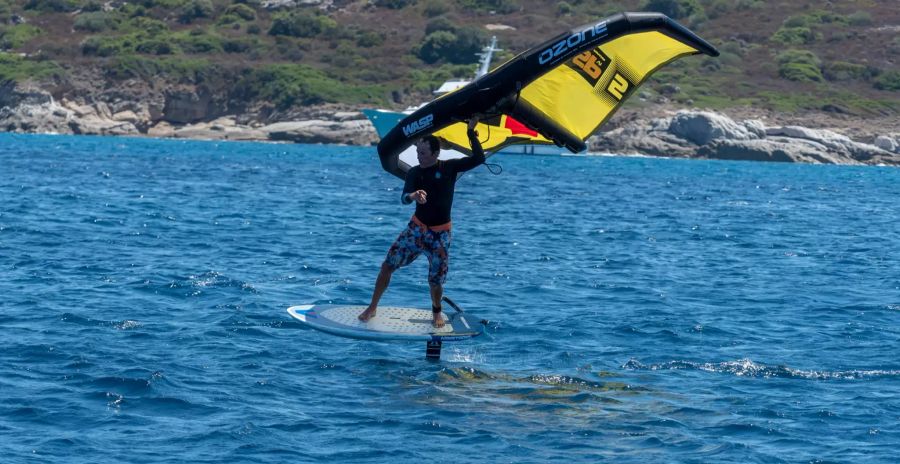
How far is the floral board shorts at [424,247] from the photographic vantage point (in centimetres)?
1431

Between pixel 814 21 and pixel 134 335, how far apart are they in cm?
11636

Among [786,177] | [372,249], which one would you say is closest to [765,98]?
[786,177]

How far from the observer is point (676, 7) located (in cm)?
12100

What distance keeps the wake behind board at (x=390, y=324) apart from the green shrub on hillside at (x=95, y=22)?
347 ft

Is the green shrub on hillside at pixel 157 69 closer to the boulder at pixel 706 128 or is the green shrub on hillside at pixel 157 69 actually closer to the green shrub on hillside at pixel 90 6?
the green shrub on hillside at pixel 90 6

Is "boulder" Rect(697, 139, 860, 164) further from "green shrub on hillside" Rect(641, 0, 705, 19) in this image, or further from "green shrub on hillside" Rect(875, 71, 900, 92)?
"green shrub on hillside" Rect(641, 0, 705, 19)

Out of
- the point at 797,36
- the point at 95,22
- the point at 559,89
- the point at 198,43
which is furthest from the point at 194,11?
the point at 559,89

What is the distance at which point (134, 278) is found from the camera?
20.0 metres

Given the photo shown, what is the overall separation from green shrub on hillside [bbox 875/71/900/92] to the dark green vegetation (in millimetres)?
129

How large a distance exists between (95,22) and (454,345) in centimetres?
10602

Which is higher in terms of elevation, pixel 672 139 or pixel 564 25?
pixel 564 25

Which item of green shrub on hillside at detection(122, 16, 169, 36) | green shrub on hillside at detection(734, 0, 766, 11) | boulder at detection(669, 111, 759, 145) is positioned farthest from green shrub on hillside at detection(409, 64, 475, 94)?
green shrub on hillside at detection(734, 0, 766, 11)

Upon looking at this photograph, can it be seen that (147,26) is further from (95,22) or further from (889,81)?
(889,81)

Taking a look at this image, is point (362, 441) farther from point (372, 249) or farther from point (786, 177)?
point (786, 177)
